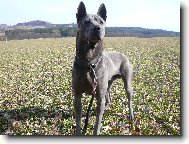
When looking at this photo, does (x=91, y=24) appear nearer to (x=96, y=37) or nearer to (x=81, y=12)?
(x=96, y=37)

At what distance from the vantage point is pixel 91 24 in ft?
21.1

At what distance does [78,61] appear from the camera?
277 inches

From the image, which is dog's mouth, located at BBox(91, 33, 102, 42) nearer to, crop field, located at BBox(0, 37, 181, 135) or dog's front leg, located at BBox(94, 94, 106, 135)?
dog's front leg, located at BBox(94, 94, 106, 135)

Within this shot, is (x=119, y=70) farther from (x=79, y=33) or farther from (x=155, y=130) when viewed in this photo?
(x=79, y=33)

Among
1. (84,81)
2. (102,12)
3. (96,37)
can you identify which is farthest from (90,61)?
(102,12)

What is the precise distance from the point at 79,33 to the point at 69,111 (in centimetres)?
342

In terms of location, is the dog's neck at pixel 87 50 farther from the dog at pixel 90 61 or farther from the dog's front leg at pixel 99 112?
the dog's front leg at pixel 99 112

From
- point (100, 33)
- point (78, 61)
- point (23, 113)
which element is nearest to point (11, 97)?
point (23, 113)

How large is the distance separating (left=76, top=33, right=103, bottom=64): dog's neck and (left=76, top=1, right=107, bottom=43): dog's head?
0.86ft

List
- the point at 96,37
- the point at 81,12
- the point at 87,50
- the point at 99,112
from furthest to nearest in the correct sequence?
the point at 99,112, the point at 87,50, the point at 81,12, the point at 96,37

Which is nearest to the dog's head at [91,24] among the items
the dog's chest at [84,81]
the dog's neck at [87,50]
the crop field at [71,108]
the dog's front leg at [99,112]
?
the dog's neck at [87,50]

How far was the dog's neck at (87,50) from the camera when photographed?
6.91m

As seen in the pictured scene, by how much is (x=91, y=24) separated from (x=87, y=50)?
0.69 metres

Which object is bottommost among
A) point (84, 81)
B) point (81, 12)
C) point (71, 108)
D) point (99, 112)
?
point (71, 108)
